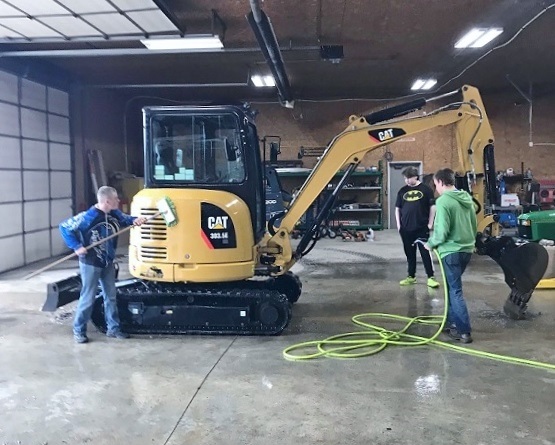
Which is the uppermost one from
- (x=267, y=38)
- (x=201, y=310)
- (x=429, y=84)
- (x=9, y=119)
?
(x=429, y=84)

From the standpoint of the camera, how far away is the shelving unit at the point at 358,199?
50.5 feet

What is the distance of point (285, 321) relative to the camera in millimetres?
5527

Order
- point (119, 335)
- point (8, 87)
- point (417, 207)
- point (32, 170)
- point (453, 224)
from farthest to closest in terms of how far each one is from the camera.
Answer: point (32, 170) → point (8, 87) → point (417, 207) → point (119, 335) → point (453, 224)

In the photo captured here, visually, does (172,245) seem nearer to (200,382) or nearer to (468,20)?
(200,382)

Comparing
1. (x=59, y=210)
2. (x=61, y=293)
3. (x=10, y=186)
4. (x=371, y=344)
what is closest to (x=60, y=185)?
(x=59, y=210)

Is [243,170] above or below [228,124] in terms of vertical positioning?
below

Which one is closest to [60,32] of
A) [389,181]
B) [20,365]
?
[20,365]

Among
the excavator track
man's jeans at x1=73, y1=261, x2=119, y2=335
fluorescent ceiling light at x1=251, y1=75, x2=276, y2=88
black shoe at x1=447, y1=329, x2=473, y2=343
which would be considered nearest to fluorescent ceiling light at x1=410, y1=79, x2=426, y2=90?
fluorescent ceiling light at x1=251, y1=75, x2=276, y2=88

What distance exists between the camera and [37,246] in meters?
10.8

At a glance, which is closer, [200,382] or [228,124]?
[200,382]

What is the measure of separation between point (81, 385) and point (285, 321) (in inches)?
83.3

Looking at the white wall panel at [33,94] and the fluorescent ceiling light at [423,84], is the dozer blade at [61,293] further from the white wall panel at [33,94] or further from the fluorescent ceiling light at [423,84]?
the fluorescent ceiling light at [423,84]

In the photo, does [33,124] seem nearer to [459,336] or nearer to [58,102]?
[58,102]

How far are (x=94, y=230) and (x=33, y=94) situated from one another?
6.59 meters
